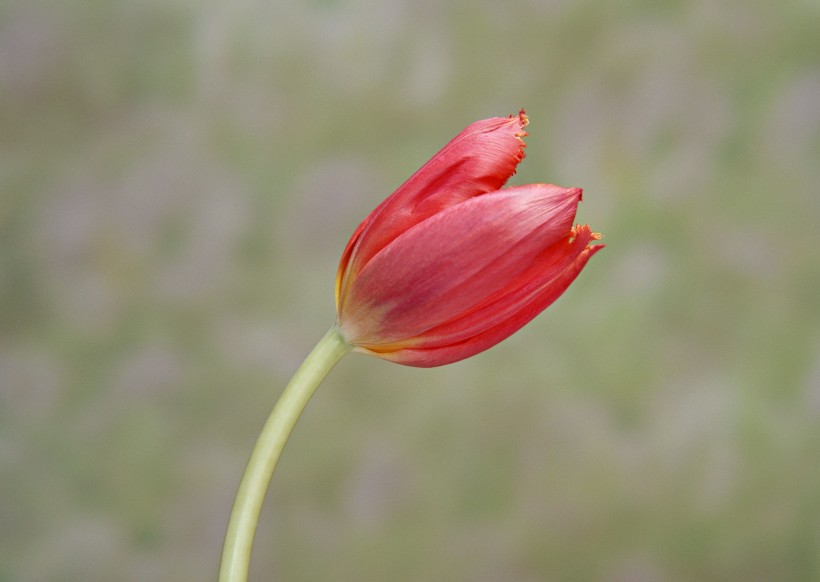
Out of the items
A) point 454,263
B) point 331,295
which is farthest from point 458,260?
point 331,295

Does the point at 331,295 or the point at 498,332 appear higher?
the point at 331,295

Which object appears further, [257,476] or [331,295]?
[331,295]

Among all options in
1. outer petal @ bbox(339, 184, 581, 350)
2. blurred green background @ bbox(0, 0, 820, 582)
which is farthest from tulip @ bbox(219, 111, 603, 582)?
blurred green background @ bbox(0, 0, 820, 582)

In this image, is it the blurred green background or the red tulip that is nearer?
the red tulip

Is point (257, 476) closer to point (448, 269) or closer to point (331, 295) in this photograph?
point (448, 269)

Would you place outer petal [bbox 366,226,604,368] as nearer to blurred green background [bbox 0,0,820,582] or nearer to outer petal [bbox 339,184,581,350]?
outer petal [bbox 339,184,581,350]

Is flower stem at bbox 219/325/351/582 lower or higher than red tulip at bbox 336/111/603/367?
lower

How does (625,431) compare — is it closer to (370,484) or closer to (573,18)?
(370,484)

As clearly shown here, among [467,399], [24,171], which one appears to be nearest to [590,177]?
[467,399]
